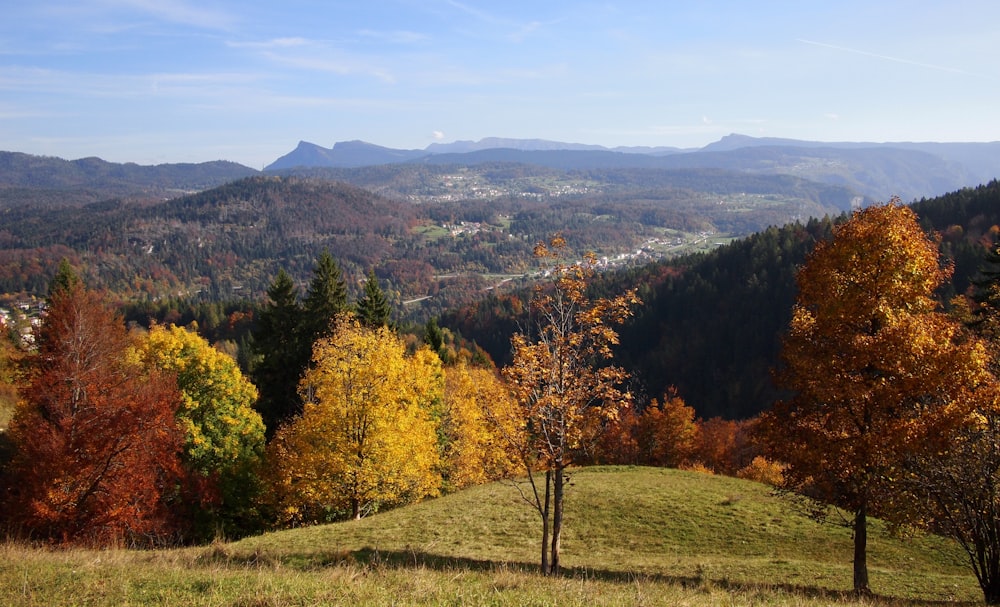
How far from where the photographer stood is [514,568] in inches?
574

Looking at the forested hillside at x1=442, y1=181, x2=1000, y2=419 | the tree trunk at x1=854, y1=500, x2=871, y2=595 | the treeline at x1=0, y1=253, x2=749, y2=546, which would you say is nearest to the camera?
the tree trunk at x1=854, y1=500, x2=871, y2=595

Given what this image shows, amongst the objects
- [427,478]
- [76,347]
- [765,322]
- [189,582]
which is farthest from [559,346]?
[765,322]

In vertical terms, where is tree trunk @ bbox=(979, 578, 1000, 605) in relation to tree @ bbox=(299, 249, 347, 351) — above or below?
below

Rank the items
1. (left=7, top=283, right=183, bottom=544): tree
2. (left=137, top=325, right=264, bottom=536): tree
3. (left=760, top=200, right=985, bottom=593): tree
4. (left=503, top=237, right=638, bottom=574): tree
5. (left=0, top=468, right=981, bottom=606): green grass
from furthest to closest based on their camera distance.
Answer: (left=137, top=325, right=264, bottom=536): tree, (left=7, top=283, right=183, bottom=544): tree, (left=503, top=237, right=638, bottom=574): tree, (left=760, top=200, right=985, bottom=593): tree, (left=0, top=468, right=981, bottom=606): green grass

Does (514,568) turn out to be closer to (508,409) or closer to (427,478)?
(508,409)

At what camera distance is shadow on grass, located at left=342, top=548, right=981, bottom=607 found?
1242 centimetres

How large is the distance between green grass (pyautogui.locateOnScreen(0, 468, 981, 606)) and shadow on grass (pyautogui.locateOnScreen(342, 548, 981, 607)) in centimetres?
8

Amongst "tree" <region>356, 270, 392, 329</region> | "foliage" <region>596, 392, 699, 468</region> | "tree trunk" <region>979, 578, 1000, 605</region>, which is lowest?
"foliage" <region>596, 392, 699, 468</region>

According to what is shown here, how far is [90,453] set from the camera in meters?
19.6

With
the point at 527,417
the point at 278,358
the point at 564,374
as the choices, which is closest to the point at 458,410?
the point at 278,358

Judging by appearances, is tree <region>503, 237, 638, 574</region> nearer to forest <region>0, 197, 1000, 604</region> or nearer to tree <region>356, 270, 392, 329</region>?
forest <region>0, 197, 1000, 604</region>

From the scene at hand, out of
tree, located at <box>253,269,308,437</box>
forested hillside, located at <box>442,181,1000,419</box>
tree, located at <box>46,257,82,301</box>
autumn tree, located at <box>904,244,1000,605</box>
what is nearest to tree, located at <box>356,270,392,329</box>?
tree, located at <box>253,269,308,437</box>

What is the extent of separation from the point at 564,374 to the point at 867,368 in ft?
24.1

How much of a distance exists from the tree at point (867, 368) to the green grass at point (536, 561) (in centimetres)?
280
